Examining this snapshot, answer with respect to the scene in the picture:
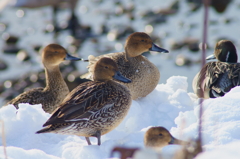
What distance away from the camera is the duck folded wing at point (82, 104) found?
4.20 metres

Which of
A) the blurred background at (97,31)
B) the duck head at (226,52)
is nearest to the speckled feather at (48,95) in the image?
the duck head at (226,52)

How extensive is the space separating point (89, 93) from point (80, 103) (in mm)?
174

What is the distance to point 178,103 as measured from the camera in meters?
5.47

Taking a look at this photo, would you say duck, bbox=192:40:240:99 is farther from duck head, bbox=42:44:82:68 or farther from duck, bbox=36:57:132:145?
duck head, bbox=42:44:82:68

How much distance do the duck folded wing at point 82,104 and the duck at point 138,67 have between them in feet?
4.68

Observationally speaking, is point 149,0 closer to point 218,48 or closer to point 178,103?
point 218,48

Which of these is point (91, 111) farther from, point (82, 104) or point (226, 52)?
point (226, 52)

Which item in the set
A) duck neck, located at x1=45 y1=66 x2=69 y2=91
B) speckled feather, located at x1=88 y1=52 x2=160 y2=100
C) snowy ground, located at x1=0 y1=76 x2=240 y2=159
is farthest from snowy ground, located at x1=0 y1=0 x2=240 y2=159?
duck neck, located at x1=45 y1=66 x2=69 y2=91

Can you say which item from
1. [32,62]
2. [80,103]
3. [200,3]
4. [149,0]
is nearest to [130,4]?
[149,0]

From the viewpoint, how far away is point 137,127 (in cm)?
514

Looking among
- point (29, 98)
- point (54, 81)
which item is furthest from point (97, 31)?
point (29, 98)

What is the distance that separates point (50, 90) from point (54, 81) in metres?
0.20

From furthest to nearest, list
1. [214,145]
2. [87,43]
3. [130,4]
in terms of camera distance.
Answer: [130,4], [87,43], [214,145]

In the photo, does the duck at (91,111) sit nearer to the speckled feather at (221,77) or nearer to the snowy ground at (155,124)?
the snowy ground at (155,124)
